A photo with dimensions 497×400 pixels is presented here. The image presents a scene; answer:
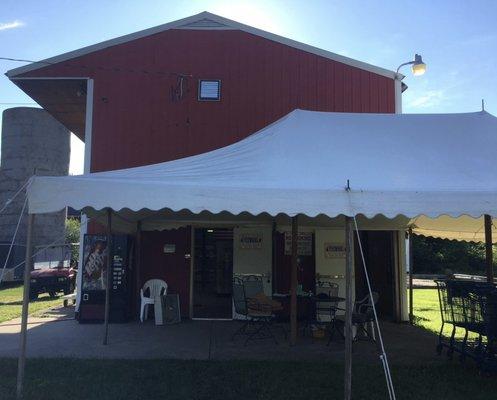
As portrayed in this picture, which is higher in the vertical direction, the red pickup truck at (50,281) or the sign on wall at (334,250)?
the sign on wall at (334,250)

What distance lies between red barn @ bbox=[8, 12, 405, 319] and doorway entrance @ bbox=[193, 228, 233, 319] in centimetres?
194

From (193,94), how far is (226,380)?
721 centimetres

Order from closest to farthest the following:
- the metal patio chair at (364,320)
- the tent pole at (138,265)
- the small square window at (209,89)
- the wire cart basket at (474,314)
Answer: the wire cart basket at (474,314), the metal patio chair at (364,320), the tent pole at (138,265), the small square window at (209,89)

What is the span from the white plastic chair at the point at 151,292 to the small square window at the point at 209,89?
426 centimetres

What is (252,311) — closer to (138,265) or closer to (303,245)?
(303,245)

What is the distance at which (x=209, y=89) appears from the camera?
11.6 m

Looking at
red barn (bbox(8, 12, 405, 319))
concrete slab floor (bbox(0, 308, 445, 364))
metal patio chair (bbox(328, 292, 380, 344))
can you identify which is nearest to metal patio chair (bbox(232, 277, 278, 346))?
concrete slab floor (bbox(0, 308, 445, 364))

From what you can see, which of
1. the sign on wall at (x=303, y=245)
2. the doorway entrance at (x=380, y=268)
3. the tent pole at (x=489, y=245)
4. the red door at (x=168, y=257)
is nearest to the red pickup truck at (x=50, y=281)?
the red door at (x=168, y=257)

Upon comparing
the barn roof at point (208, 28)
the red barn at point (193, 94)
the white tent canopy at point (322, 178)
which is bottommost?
the white tent canopy at point (322, 178)

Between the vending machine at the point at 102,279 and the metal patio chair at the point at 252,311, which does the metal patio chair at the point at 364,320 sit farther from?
the vending machine at the point at 102,279

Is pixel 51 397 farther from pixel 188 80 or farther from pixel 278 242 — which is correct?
pixel 188 80

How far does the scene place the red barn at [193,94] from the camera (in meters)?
11.3

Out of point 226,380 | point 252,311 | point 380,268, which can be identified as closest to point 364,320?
point 252,311

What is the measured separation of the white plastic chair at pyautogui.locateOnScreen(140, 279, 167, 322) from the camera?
1052 centimetres
